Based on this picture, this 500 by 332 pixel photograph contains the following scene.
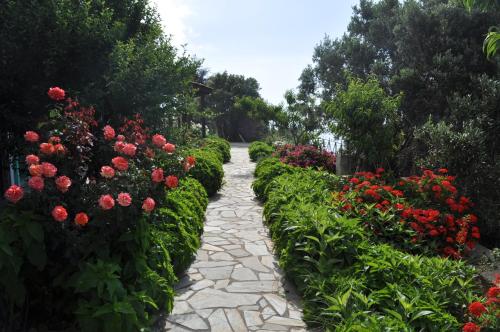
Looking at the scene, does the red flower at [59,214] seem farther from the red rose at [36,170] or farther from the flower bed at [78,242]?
the red rose at [36,170]

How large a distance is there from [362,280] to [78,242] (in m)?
2.38

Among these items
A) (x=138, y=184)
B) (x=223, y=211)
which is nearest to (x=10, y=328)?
(x=138, y=184)

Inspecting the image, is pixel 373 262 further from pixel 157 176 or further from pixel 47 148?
pixel 47 148

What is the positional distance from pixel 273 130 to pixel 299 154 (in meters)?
11.4

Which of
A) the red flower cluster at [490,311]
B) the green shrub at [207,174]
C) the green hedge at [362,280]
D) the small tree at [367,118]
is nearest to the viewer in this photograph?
the red flower cluster at [490,311]

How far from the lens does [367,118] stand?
7062mm

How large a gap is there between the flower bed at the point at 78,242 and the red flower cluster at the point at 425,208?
9.64 ft

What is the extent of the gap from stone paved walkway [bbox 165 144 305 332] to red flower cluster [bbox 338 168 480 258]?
1458 millimetres

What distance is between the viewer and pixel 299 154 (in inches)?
420

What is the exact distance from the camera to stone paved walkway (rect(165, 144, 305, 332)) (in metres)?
3.32

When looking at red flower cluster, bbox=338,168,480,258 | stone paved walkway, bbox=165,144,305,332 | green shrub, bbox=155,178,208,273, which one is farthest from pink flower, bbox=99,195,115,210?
red flower cluster, bbox=338,168,480,258

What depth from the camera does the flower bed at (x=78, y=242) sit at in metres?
2.57

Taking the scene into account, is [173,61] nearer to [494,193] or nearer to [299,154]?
[494,193]

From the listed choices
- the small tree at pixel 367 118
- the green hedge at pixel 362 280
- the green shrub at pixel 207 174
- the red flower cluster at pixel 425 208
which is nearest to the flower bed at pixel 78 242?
the green hedge at pixel 362 280
